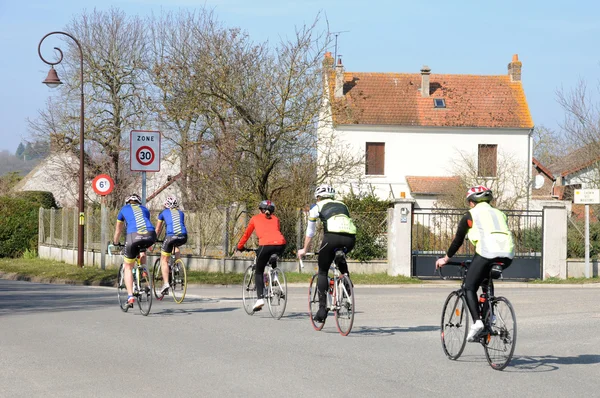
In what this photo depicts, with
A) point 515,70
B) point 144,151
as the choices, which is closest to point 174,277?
point 144,151

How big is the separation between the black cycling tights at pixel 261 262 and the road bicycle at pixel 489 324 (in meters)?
4.42

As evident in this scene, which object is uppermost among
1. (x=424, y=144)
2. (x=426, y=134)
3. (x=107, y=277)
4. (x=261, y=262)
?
(x=426, y=134)

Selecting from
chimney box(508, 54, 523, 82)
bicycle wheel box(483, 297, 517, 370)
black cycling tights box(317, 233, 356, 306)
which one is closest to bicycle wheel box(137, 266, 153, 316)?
black cycling tights box(317, 233, 356, 306)

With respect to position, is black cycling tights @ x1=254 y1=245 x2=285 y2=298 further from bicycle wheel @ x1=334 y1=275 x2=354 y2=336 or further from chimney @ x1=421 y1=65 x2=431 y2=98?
chimney @ x1=421 y1=65 x2=431 y2=98

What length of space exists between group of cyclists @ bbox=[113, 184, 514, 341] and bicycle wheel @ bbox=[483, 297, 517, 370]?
0.16m

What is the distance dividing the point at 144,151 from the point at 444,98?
28906mm

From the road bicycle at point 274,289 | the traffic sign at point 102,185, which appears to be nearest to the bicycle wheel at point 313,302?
the road bicycle at point 274,289

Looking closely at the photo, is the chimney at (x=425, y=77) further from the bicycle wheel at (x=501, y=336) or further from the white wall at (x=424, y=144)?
the bicycle wheel at (x=501, y=336)

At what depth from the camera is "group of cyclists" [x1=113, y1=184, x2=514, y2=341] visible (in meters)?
8.67

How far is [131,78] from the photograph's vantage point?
Answer: 43.7 m

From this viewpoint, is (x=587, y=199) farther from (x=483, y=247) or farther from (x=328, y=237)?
(x=483, y=247)

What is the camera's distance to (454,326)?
9.16 m

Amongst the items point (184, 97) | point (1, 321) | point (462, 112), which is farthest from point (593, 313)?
point (462, 112)

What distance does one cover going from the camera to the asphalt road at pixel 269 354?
7668 millimetres
